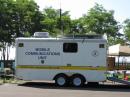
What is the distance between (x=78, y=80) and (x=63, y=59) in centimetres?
145

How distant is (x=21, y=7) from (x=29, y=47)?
919 inches

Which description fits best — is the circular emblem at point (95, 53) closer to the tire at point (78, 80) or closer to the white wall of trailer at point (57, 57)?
the white wall of trailer at point (57, 57)

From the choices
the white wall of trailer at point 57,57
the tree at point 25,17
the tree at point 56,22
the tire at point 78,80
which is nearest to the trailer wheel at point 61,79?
the white wall of trailer at point 57,57

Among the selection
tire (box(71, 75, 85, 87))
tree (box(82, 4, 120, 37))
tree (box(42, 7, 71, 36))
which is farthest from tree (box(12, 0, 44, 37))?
tire (box(71, 75, 85, 87))

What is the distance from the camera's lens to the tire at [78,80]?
80.3 ft

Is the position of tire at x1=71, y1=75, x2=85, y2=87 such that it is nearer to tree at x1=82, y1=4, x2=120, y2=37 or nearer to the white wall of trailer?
the white wall of trailer

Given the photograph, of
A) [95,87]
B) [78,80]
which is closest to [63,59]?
[78,80]

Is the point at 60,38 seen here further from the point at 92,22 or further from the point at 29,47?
the point at 92,22

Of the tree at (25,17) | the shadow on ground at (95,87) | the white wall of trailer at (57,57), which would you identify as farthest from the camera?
the tree at (25,17)

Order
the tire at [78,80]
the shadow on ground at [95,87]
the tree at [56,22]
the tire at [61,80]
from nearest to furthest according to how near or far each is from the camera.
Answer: the shadow on ground at [95,87] < the tire at [78,80] < the tire at [61,80] < the tree at [56,22]

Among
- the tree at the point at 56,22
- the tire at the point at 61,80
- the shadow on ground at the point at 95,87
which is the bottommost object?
the shadow on ground at the point at 95,87

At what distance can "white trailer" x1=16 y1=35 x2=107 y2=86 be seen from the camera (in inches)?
960

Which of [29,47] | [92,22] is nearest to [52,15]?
[92,22]

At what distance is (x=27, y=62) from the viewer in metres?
24.8
